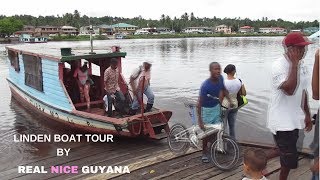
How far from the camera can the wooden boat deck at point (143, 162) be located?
6.05m

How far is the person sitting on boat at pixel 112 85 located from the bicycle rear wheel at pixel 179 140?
2540 millimetres

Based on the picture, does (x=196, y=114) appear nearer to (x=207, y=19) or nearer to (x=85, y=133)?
(x=85, y=133)

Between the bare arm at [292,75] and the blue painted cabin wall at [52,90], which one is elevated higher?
the bare arm at [292,75]

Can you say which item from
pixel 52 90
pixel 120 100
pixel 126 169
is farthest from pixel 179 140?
pixel 52 90

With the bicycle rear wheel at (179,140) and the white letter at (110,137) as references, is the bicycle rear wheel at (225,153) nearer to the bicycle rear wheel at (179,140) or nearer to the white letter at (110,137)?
the bicycle rear wheel at (179,140)

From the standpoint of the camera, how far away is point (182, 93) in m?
18.2

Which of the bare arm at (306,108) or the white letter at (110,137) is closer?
the bare arm at (306,108)

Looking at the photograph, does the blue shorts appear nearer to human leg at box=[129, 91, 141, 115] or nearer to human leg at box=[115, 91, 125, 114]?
human leg at box=[129, 91, 141, 115]

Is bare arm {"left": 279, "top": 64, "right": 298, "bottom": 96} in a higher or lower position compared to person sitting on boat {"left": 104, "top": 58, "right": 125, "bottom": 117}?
higher

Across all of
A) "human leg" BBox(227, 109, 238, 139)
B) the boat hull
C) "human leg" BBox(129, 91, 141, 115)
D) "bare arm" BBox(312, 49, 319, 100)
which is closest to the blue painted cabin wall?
the boat hull

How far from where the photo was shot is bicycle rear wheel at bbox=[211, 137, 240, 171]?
6.04 metres

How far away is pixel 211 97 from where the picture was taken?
593 cm

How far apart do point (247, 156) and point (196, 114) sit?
2.55 metres

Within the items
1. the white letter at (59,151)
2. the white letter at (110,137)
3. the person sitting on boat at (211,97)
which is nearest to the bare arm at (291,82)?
the person sitting on boat at (211,97)
